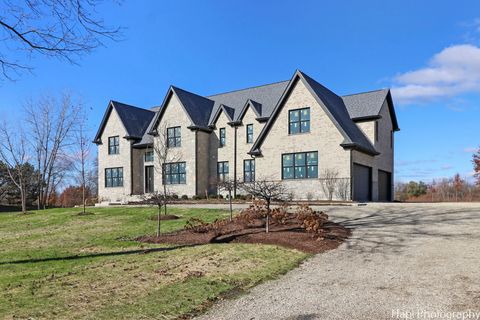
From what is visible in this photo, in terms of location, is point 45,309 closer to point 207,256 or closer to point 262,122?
point 207,256

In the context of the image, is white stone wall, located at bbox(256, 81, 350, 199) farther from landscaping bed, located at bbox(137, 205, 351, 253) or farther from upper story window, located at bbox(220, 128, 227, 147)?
landscaping bed, located at bbox(137, 205, 351, 253)

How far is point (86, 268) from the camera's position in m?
8.39

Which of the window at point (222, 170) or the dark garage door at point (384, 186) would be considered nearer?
the dark garage door at point (384, 186)

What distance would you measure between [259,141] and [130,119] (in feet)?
53.1

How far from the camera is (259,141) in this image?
28.9 m

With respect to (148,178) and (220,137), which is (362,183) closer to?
(220,137)

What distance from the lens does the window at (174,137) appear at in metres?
34.1

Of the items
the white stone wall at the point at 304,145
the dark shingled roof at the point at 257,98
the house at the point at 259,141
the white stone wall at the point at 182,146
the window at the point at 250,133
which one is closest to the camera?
the white stone wall at the point at 304,145

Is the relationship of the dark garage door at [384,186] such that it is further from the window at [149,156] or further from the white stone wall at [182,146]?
the window at [149,156]

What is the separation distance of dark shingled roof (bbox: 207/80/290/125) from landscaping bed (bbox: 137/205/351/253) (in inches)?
741

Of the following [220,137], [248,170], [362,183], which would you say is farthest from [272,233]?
[220,137]

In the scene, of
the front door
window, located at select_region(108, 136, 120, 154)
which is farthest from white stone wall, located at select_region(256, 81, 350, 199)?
window, located at select_region(108, 136, 120, 154)

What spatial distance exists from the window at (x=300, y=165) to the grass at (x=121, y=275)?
16326 mm

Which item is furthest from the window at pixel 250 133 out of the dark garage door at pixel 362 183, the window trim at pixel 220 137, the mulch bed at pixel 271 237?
the mulch bed at pixel 271 237
